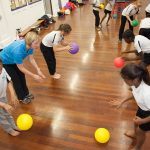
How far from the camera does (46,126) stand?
296 centimetres

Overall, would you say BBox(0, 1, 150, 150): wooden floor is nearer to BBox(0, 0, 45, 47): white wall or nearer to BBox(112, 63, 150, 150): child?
BBox(112, 63, 150, 150): child

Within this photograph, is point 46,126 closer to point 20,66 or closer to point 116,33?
point 20,66

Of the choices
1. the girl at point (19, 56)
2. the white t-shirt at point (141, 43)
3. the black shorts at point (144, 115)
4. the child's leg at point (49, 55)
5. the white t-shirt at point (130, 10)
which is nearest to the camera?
the black shorts at point (144, 115)

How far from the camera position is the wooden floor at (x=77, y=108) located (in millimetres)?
2672

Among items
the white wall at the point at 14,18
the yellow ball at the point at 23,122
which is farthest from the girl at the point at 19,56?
Result: the white wall at the point at 14,18

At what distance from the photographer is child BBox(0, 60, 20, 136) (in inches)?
89.7

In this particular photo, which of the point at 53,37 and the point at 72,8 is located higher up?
the point at 53,37

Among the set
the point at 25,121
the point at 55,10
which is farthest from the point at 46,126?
the point at 55,10

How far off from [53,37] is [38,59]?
5.63ft

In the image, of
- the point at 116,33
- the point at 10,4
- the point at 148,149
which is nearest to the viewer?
the point at 148,149

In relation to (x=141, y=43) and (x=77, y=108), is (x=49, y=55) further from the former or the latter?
(x=141, y=43)

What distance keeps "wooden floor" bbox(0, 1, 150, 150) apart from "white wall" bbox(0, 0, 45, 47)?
1.36 m

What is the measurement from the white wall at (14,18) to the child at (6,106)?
3.61 meters

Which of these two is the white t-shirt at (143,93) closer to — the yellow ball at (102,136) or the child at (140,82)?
the child at (140,82)
